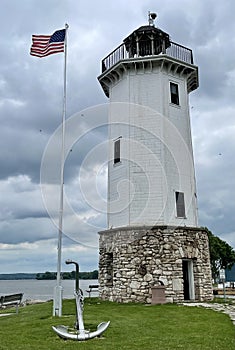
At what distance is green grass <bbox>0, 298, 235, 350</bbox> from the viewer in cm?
798

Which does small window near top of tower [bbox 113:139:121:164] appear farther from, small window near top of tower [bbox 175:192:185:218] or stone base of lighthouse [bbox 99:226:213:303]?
stone base of lighthouse [bbox 99:226:213:303]

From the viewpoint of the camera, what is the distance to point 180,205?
1841 centimetres

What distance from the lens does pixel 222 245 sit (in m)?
40.2

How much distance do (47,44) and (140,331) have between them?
36.5ft

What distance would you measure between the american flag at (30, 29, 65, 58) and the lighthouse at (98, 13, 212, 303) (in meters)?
5.04

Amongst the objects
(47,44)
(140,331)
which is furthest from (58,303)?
(47,44)

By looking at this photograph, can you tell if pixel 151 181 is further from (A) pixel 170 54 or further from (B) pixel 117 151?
(A) pixel 170 54

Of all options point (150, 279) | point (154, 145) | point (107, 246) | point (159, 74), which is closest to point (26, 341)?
point (150, 279)

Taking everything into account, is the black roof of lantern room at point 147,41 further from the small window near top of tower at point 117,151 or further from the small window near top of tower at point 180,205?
the small window near top of tower at point 180,205

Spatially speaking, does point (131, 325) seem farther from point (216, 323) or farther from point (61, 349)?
point (61, 349)

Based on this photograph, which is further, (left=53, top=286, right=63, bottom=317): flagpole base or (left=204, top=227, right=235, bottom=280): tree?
(left=204, top=227, right=235, bottom=280): tree

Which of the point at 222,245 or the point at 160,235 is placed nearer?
the point at 160,235

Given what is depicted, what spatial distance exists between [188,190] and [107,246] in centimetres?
489

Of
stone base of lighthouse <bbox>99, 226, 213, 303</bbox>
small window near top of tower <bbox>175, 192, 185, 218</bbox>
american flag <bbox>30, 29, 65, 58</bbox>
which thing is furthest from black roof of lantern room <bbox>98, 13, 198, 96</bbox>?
stone base of lighthouse <bbox>99, 226, 213, 303</bbox>
